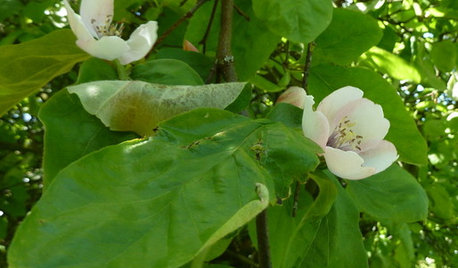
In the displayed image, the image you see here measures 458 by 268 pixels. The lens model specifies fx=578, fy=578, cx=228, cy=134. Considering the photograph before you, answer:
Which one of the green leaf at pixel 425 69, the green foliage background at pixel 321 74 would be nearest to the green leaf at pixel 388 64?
the green foliage background at pixel 321 74

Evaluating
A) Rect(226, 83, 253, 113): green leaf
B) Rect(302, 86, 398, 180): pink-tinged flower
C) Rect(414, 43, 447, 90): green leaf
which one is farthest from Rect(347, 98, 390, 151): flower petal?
Rect(414, 43, 447, 90): green leaf

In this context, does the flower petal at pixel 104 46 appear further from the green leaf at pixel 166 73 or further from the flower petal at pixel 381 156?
the flower petal at pixel 381 156

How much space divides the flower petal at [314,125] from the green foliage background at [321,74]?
0.10 feet

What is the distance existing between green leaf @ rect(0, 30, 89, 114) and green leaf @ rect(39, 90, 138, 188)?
85mm

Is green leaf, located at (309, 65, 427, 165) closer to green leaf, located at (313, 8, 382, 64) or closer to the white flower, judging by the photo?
green leaf, located at (313, 8, 382, 64)

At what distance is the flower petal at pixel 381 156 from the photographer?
50cm

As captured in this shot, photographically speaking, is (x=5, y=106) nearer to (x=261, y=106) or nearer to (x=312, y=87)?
(x=312, y=87)

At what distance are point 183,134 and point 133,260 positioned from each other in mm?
123

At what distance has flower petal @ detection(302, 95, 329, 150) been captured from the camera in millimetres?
458

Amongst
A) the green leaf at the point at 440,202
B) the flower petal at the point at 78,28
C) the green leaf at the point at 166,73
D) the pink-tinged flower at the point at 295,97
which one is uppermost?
the flower petal at the point at 78,28

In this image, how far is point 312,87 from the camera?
682 mm

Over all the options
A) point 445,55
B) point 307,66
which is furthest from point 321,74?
point 445,55

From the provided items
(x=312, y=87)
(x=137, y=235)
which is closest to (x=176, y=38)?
(x=312, y=87)

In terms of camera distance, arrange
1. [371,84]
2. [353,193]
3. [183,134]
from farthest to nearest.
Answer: [371,84] → [353,193] → [183,134]
